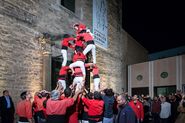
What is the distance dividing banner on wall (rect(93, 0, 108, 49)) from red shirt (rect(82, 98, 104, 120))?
10390mm

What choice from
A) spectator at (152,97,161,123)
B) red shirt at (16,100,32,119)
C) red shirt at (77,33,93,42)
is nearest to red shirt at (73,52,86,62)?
red shirt at (77,33,93,42)

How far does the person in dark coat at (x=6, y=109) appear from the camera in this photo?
10.4 metres

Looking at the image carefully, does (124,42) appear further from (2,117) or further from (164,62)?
(2,117)

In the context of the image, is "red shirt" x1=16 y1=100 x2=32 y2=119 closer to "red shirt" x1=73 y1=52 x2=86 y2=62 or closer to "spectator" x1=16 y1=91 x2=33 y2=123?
"spectator" x1=16 y1=91 x2=33 y2=123

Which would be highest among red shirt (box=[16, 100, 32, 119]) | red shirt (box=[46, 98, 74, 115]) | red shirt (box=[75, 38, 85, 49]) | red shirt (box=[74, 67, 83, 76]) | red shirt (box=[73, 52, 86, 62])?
red shirt (box=[75, 38, 85, 49])

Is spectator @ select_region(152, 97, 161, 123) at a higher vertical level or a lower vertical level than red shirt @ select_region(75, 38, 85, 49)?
lower

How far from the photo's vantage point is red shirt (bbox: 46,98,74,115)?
6746 mm

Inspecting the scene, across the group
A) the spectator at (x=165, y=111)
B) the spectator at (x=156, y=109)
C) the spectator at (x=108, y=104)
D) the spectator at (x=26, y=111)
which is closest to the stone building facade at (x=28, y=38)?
the spectator at (x=26, y=111)

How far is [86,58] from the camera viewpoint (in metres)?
10.6

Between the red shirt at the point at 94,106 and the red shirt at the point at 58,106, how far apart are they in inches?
50.8

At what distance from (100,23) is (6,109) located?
34.4 feet

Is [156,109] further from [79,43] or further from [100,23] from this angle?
[100,23]

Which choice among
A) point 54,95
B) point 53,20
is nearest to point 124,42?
point 53,20

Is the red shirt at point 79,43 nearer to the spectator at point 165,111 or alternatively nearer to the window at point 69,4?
the spectator at point 165,111
